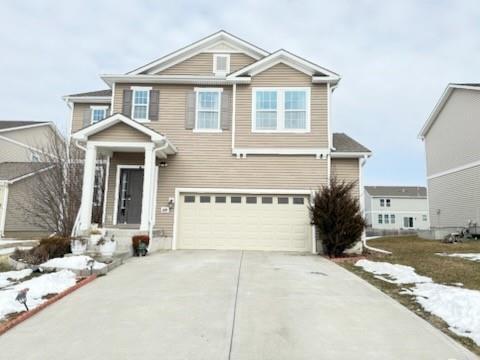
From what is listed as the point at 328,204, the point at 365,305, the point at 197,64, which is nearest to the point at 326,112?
the point at 328,204

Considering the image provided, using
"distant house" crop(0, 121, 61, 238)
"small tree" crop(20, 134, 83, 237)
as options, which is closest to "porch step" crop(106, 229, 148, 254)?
"small tree" crop(20, 134, 83, 237)

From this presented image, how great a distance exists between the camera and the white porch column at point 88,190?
11164mm

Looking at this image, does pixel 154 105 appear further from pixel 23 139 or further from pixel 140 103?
pixel 23 139

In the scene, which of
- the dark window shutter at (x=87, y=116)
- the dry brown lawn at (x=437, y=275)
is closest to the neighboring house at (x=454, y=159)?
the dry brown lawn at (x=437, y=275)

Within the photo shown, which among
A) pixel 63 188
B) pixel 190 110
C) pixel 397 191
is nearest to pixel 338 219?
pixel 190 110

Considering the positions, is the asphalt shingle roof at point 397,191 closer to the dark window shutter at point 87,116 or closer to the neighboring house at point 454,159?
the neighboring house at point 454,159

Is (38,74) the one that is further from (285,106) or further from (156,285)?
(156,285)

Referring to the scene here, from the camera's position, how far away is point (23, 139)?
24.3 metres

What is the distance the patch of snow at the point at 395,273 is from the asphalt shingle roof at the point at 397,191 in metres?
38.7


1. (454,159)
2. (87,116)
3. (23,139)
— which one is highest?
(23,139)

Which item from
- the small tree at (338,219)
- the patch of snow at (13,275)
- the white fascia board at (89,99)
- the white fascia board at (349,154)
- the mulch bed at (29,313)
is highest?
the white fascia board at (89,99)

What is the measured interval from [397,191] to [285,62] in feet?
124

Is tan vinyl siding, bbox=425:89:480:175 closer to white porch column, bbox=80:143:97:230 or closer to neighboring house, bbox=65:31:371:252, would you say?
neighboring house, bbox=65:31:371:252

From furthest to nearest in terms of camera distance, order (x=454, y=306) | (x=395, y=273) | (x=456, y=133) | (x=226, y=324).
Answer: (x=456, y=133), (x=395, y=273), (x=454, y=306), (x=226, y=324)
